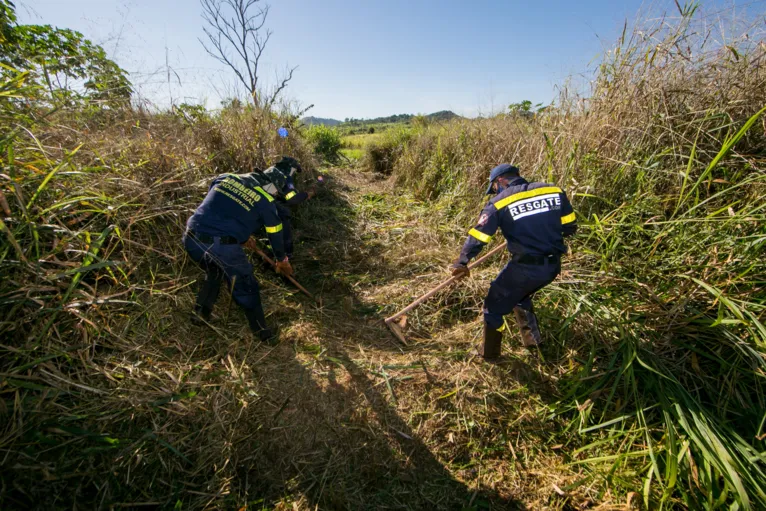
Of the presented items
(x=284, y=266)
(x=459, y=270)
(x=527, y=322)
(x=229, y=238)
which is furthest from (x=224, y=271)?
(x=527, y=322)

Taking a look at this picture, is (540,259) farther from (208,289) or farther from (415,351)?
(208,289)

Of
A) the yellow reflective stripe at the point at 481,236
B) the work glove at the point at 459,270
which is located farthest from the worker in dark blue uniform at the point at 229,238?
the yellow reflective stripe at the point at 481,236

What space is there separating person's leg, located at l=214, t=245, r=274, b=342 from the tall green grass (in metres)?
2.75

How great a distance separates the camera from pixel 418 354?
2.77 meters

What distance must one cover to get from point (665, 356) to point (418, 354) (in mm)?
1937

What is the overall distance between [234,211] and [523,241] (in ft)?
8.76

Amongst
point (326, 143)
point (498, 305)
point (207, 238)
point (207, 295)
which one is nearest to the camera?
point (498, 305)

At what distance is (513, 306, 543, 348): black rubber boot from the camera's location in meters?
2.59

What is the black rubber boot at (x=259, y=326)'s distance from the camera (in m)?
2.74

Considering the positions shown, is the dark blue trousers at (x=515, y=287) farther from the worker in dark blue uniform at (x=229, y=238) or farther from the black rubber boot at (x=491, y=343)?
the worker in dark blue uniform at (x=229, y=238)

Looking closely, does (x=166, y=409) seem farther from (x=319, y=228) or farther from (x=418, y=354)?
(x=319, y=228)

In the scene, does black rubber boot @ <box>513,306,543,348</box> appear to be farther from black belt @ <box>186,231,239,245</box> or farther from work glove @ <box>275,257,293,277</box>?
black belt @ <box>186,231,239,245</box>

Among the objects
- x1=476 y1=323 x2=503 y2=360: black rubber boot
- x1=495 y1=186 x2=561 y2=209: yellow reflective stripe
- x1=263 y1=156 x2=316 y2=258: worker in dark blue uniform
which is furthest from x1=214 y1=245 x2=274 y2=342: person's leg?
x1=495 y1=186 x2=561 y2=209: yellow reflective stripe

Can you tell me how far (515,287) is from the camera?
2400mm
